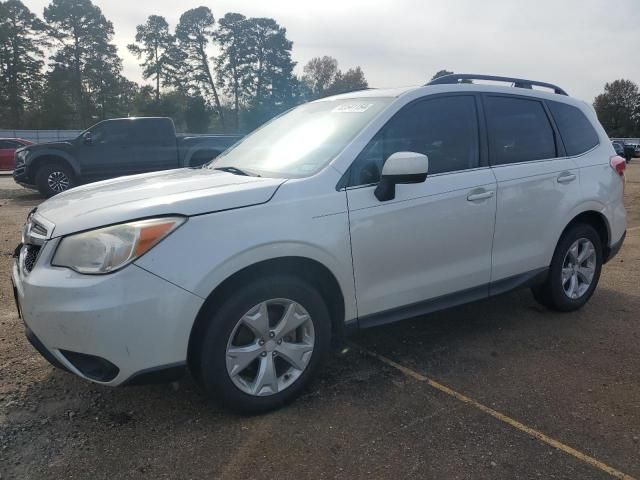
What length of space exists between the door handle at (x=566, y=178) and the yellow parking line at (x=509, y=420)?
193 cm

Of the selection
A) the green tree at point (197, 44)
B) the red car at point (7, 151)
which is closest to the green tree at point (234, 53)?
the green tree at point (197, 44)

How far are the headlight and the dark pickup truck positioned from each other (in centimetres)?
1045

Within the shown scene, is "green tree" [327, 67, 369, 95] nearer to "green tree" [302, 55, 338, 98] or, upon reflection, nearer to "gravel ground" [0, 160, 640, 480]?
"green tree" [302, 55, 338, 98]

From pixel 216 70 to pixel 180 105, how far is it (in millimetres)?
7257

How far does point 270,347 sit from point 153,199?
3.21 feet

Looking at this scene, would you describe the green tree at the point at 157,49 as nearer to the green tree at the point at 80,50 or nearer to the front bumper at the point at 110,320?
the green tree at the point at 80,50

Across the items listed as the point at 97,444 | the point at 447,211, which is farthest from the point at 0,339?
the point at 447,211

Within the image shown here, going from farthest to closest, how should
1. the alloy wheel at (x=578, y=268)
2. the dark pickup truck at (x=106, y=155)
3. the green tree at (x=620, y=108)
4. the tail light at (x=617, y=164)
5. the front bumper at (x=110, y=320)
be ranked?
the green tree at (x=620, y=108)
the dark pickup truck at (x=106, y=155)
the tail light at (x=617, y=164)
the alloy wheel at (x=578, y=268)
the front bumper at (x=110, y=320)

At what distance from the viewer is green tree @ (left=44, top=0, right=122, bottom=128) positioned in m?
48.3

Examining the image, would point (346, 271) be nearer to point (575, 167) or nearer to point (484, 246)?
point (484, 246)

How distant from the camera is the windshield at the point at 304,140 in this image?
3145 millimetres

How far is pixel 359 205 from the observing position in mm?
2982

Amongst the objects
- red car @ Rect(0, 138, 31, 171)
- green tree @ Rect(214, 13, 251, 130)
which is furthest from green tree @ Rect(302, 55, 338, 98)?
red car @ Rect(0, 138, 31, 171)

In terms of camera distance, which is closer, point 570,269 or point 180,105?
point 570,269
